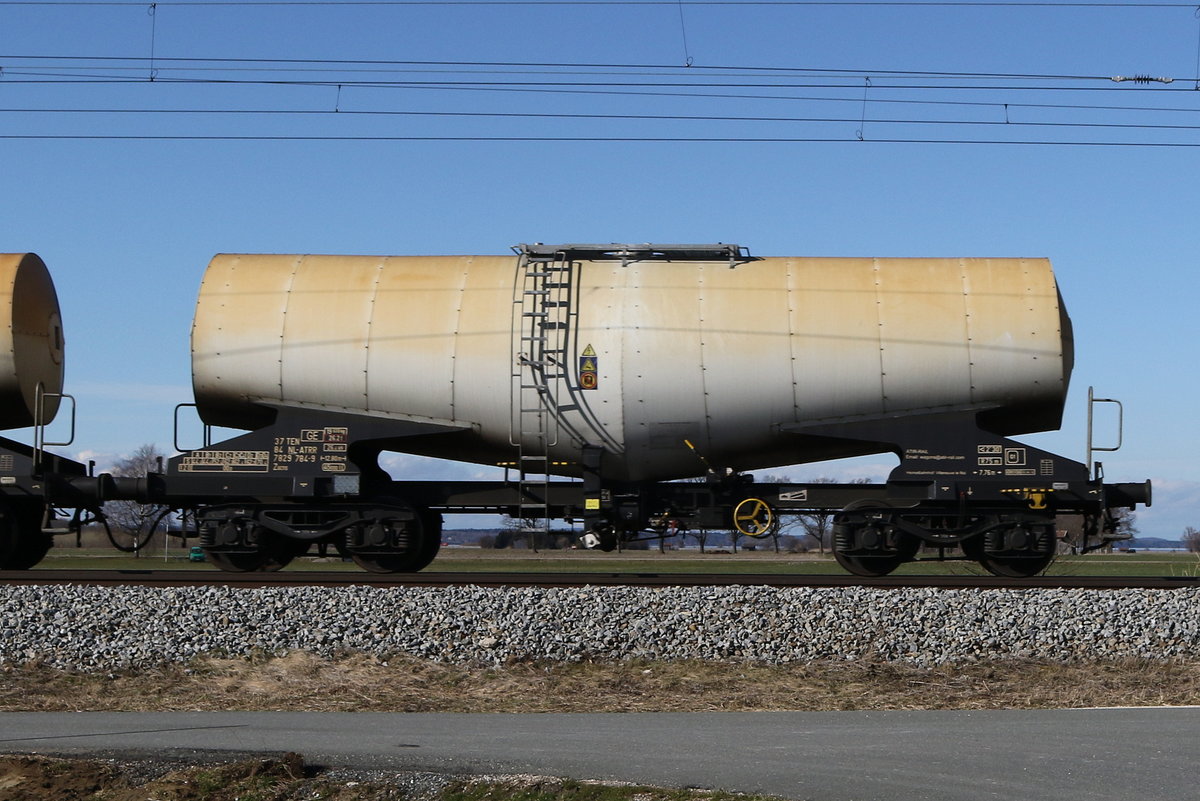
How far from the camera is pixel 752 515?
14844mm

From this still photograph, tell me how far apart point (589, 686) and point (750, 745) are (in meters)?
2.93

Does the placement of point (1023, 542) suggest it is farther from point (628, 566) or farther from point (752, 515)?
point (628, 566)

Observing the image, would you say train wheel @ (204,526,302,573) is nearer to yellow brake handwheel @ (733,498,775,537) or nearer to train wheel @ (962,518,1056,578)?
yellow brake handwheel @ (733,498,775,537)

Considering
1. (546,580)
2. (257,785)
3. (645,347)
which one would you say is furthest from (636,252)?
(257,785)

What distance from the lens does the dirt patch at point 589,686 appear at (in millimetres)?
9562

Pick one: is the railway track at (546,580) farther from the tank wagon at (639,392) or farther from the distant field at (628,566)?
the distant field at (628,566)

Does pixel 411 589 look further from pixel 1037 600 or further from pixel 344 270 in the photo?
pixel 1037 600

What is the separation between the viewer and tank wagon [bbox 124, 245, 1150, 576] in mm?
14289

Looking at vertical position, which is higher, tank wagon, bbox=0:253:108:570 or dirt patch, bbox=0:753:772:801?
tank wagon, bbox=0:253:108:570

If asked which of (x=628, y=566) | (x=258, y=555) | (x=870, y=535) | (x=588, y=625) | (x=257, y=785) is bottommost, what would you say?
(x=628, y=566)

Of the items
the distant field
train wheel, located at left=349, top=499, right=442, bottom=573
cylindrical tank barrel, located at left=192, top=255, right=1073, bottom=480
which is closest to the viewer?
cylindrical tank barrel, located at left=192, top=255, right=1073, bottom=480

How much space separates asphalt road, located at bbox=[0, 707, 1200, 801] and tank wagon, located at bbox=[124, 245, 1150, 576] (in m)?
5.83

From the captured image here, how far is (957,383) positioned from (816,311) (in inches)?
72.9

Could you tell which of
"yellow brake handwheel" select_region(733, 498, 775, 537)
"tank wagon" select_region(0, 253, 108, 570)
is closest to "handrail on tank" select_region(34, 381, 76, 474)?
"tank wagon" select_region(0, 253, 108, 570)
